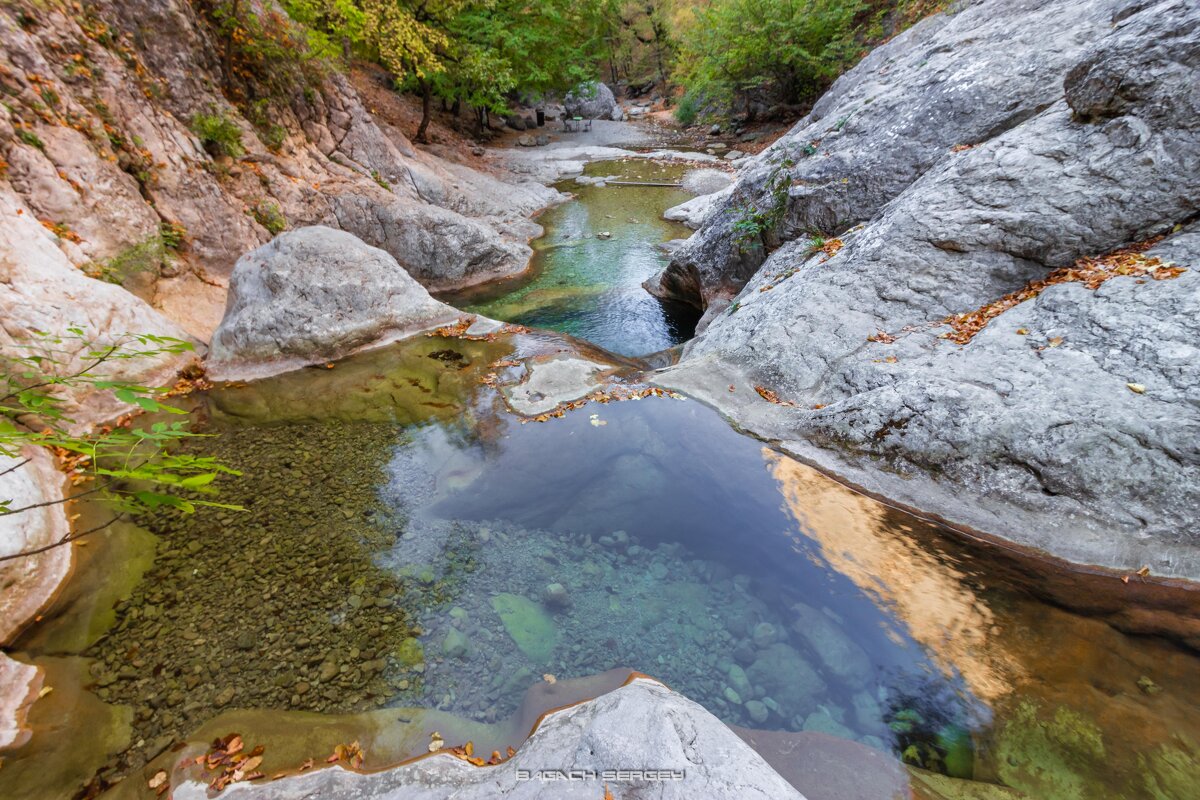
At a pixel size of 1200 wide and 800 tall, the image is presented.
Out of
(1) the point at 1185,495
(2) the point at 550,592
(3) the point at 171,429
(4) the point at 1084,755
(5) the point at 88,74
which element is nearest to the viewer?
(3) the point at 171,429

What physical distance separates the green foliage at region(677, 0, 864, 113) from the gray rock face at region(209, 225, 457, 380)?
23.4m

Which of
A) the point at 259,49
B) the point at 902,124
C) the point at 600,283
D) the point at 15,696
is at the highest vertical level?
the point at 259,49

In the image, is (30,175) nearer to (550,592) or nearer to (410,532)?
(410,532)

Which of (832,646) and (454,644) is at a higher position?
(832,646)

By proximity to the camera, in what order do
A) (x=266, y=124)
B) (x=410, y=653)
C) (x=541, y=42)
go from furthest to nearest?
(x=541, y=42), (x=266, y=124), (x=410, y=653)

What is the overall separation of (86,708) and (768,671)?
15.9ft

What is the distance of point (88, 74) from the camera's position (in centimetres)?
849

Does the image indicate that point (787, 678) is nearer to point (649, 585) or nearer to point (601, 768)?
point (649, 585)

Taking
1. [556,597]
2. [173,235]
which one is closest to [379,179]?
[173,235]

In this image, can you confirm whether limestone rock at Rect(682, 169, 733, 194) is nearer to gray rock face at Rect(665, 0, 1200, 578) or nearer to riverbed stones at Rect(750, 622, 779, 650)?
gray rock face at Rect(665, 0, 1200, 578)

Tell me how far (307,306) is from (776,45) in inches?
1009

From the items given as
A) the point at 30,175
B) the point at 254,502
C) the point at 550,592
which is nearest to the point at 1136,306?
the point at 550,592

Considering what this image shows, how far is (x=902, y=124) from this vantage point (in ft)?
27.5

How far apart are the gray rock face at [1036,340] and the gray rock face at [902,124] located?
1.02 feet
